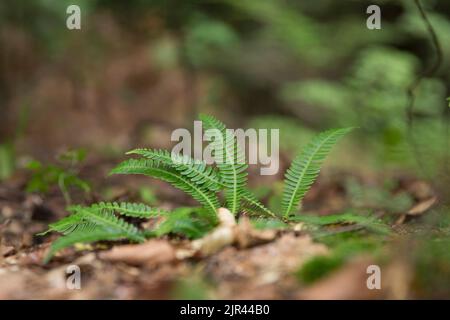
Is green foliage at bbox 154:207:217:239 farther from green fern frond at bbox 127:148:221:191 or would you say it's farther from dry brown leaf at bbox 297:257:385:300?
dry brown leaf at bbox 297:257:385:300

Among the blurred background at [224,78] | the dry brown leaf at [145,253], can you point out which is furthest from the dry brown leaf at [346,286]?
the blurred background at [224,78]

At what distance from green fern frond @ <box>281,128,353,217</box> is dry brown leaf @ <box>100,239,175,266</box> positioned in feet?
2.41

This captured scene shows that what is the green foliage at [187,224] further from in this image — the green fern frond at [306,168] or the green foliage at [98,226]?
the green fern frond at [306,168]

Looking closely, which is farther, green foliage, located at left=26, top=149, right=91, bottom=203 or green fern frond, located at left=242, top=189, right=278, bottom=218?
green foliage, located at left=26, top=149, right=91, bottom=203

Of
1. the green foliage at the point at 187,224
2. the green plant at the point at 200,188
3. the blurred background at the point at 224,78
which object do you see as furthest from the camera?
the blurred background at the point at 224,78

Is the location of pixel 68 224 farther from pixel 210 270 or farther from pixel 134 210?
pixel 210 270

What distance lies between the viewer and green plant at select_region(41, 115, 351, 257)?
2583 millimetres

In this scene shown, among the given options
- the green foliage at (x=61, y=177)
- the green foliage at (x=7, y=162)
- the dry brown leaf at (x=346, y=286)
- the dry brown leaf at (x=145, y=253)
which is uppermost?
the green foliage at (x=7, y=162)

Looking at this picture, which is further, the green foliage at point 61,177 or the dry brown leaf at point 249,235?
the green foliage at point 61,177

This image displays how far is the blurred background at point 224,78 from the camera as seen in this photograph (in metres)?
6.34

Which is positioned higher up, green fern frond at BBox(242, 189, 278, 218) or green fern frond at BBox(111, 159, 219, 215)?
green fern frond at BBox(111, 159, 219, 215)

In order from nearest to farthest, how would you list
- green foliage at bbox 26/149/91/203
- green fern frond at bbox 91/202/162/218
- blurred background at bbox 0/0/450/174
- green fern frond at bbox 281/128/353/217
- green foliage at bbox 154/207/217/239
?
1. green foliage at bbox 154/207/217/239
2. green fern frond at bbox 91/202/162/218
3. green fern frond at bbox 281/128/353/217
4. green foliage at bbox 26/149/91/203
5. blurred background at bbox 0/0/450/174

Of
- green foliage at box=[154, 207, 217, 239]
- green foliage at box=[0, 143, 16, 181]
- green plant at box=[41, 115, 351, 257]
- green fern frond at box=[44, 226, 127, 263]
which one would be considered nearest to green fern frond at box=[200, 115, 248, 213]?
green plant at box=[41, 115, 351, 257]

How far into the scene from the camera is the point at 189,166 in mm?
2762
